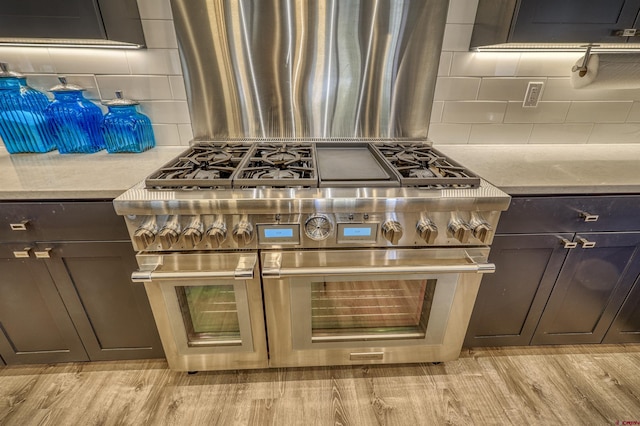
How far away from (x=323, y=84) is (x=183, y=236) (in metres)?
0.97

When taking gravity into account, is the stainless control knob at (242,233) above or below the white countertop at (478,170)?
below

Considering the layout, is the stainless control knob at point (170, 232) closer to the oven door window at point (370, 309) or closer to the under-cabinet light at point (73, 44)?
the oven door window at point (370, 309)

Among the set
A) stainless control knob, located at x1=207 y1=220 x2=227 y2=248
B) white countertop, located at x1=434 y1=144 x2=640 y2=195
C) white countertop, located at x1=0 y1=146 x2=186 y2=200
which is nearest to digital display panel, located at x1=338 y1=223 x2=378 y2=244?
stainless control knob, located at x1=207 y1=220 x2=227 y2=248

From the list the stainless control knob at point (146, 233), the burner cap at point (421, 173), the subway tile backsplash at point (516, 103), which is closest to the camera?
the stainless control knob at point (146, 233)

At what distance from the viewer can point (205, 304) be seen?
1.15 m

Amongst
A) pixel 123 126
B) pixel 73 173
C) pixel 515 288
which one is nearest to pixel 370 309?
pixel 515 288

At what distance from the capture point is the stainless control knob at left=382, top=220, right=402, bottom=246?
0.91m

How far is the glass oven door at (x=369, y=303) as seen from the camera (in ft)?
3.27

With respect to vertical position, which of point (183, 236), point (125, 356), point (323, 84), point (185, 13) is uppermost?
point (185, 13)

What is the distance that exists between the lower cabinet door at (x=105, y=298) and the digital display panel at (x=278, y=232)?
535 mm

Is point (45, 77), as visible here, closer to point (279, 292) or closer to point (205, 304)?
point (205, 304)


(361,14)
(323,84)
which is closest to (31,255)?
(323,84)

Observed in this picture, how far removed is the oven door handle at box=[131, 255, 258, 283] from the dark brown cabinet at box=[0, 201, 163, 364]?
6.6 inches

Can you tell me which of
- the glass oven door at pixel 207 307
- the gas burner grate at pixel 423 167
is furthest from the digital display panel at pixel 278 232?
the gas burner grate at pixel 423 167
